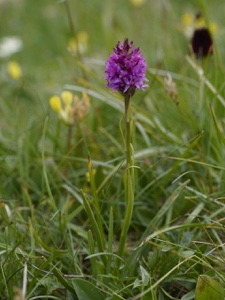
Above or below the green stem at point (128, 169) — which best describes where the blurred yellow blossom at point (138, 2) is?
above

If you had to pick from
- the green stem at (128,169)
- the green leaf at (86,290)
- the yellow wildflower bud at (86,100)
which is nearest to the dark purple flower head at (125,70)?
the green stem at (128,169)

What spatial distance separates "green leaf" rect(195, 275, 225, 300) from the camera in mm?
1243

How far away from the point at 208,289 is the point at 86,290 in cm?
28

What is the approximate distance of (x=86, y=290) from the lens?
1312 millimetres

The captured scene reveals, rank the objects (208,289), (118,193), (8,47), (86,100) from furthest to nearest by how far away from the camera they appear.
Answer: (8,47) < (86,100) < (118,193) < (208,289)

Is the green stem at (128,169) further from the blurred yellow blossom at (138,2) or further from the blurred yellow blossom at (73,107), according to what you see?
the blurred yellow blossom at (138,2)

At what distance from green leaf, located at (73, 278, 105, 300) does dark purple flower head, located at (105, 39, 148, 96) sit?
453mm

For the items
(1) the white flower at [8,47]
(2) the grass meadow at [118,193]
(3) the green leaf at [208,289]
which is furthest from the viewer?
(1) the white flower at [8,47]

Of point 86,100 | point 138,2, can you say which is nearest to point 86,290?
point 86,100

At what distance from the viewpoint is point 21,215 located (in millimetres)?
1751

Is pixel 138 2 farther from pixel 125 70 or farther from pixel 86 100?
pixel 125 70

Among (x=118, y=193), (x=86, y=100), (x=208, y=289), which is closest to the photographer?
(x=208, y=289)

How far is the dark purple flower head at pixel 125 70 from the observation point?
126cm

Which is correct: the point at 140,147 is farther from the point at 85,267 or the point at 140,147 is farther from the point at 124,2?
the point at 124,2
